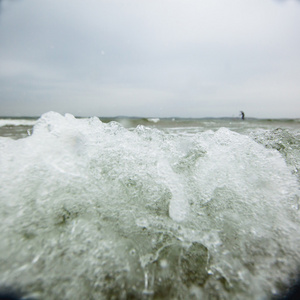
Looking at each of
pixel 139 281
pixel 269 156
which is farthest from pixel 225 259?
pixel 269 156

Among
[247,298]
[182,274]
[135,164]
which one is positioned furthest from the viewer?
[135,164]

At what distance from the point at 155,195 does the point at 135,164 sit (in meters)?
0.40

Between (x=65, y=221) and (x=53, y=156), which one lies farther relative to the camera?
(x=53, y=156)

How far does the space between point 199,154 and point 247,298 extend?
143 cm

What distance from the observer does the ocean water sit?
3.22 ft

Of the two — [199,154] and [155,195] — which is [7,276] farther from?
[199,154]

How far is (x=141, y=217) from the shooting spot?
4.72ft

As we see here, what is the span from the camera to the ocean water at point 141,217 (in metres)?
0.98

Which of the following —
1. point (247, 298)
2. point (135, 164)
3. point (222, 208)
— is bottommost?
point (247, 298)

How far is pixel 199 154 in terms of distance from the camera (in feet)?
7.25

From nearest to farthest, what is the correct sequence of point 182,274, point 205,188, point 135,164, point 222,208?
point 182,274, point 222,208, point 205,188, point 135,164

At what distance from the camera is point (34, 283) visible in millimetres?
929

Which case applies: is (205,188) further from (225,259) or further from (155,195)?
(225,259)

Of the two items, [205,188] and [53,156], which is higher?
[53,156]
